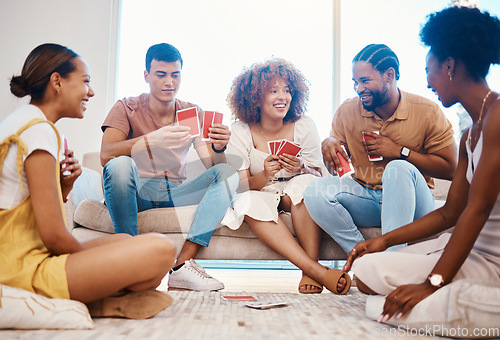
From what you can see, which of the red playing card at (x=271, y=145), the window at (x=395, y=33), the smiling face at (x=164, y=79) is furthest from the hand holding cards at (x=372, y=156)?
the window at (x=395, y=33)

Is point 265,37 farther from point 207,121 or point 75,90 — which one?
point 75,90

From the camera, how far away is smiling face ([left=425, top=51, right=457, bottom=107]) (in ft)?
4.65

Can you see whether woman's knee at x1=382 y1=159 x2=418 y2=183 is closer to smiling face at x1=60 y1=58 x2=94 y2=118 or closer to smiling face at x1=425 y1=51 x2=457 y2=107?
smiling face at x1=425 y1=51 x2=457 y2=107

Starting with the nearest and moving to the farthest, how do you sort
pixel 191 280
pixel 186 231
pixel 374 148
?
pixel 191 280
pixel 374 148
pixel 186 231

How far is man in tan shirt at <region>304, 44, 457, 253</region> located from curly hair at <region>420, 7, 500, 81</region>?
2.71ft

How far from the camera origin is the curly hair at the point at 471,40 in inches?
53.8

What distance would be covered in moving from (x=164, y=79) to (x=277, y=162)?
2.83 ft

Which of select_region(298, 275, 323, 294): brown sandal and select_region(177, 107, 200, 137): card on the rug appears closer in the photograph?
select_region(298, 275, 323, 294): brown sandal

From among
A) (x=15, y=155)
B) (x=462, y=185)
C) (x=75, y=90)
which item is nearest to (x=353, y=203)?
(x=462, y=185)

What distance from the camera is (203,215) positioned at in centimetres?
239

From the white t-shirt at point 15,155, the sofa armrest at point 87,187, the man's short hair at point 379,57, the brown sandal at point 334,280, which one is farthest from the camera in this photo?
the sofa armrest at point 87,187

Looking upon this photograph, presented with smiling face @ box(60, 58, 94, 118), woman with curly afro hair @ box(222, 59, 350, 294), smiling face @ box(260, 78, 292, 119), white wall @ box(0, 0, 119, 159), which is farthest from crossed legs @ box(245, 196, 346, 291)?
white wall @ box(0, 0, 119, 159)

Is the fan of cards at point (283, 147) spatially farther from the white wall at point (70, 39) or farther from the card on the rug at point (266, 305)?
the white wall at point (70, 39)

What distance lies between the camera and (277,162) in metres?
2.49
